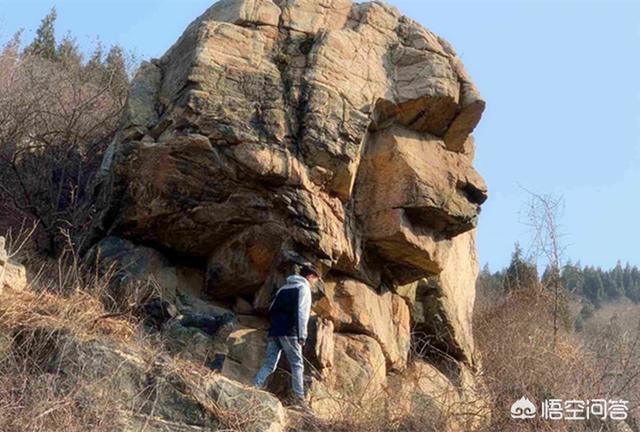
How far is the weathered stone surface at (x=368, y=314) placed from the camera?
1126 centimetres

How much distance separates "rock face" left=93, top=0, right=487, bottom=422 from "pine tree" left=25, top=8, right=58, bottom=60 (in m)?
11.5

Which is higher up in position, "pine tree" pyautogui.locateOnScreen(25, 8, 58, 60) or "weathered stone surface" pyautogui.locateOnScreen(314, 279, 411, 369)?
"pine tree" pyautogui.locateOnScreen(25, 8, 58, 60)

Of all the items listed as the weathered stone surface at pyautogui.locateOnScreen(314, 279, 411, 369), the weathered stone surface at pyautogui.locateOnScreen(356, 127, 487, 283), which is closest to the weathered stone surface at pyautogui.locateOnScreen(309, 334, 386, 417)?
the weathered stone surface at pyautogui.locateOnScreen(314, 279, 411, 369)

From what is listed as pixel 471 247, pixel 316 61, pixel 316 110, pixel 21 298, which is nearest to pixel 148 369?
pixel 21 298

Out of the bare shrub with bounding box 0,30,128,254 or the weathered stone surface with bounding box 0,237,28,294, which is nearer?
the weathered stone surface with bounding box 0,237,28,294

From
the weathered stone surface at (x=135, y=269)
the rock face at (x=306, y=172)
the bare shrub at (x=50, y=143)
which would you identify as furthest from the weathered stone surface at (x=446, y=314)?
the bare shrub at (x=50, y=143)

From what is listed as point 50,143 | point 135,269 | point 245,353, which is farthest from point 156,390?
point 50,143

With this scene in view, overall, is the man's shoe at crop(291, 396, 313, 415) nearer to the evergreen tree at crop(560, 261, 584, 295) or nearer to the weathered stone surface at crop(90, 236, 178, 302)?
the weathered stone surface at crop(90, 236, 178, 302)

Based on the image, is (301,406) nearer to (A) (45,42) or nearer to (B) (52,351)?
(B) (52,351)

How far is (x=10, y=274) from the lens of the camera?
31.3 feet

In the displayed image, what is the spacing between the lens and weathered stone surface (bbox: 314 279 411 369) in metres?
11.3

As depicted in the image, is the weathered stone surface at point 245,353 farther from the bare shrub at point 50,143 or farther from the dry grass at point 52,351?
the bare shrub at point 50,143

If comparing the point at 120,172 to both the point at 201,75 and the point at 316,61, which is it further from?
the point at 316,61

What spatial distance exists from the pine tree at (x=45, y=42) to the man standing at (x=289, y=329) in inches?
584
